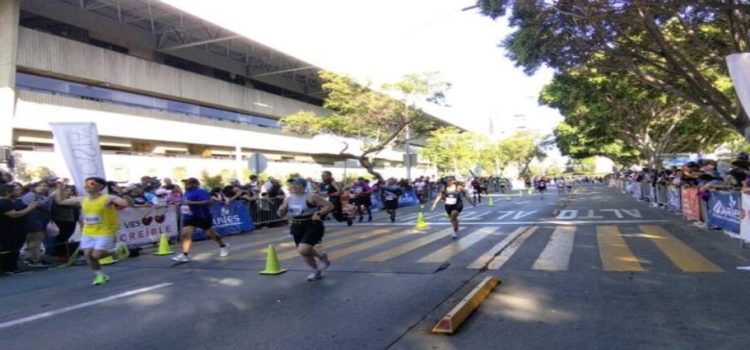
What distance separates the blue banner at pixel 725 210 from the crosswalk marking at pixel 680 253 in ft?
3.73

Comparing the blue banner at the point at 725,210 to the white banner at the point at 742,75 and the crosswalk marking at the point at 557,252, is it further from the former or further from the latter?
the white banner at the point at 742,75

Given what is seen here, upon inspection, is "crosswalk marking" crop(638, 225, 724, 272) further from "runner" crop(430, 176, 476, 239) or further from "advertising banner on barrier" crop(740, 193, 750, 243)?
"runner" crop(430, 176, 476, 239)

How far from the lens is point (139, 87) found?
3425cm

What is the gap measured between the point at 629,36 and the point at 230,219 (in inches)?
502

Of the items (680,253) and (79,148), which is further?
(79,148)

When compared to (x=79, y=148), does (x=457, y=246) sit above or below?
below

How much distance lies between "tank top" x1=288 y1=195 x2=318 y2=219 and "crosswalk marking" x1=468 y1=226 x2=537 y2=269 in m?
2.62

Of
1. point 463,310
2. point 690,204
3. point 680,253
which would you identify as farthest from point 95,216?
point 690,204

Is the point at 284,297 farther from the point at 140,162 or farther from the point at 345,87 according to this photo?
the point at 345,87

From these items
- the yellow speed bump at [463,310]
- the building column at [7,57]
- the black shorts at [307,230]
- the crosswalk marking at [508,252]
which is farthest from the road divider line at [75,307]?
the building column at [7,57]

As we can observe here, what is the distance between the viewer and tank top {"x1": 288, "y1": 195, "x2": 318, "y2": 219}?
9062 mm

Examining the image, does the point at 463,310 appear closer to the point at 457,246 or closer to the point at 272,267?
the point at 272,267

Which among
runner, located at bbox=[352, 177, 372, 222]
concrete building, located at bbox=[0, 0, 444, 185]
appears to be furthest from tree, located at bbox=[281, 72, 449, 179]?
runner, located at bbox=[352, 177, 372, 222]

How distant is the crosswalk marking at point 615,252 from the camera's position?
9234 millimetres
